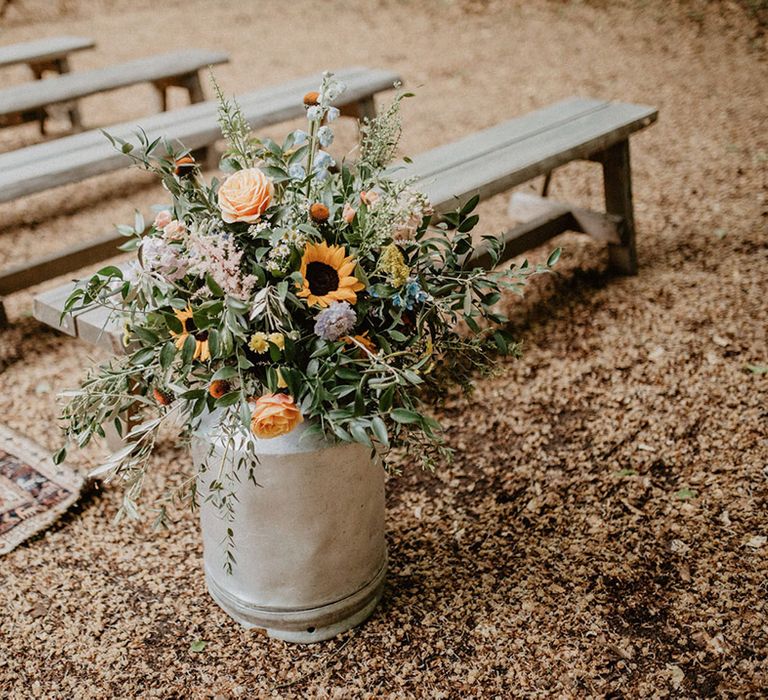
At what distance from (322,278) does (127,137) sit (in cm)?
217

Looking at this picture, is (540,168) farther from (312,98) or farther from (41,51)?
(41,51)

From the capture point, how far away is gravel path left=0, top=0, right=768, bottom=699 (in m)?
1.99

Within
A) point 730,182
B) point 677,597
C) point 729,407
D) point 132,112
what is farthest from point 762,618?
point 132,112

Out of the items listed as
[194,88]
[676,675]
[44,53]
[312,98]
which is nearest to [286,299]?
[312,98]

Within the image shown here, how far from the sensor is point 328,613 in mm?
2035

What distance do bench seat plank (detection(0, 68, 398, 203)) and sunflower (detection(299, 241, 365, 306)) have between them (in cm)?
132

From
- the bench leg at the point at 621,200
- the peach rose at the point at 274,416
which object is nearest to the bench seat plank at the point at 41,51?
the bench leg at the point at 621,200

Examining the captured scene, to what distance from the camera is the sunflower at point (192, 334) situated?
1.75 metres

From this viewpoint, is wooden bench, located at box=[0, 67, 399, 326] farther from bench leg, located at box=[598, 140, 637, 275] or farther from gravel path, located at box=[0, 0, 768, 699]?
bench leg, located at box=[598, 140, 637, 275]

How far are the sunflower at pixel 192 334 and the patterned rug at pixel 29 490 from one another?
1.02m

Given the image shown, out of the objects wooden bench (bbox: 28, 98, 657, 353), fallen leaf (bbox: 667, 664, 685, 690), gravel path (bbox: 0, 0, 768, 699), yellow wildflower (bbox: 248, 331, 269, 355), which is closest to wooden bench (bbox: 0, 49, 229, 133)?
gravel path (bbox: 0, 0, 768, 699)

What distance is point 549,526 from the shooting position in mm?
2400

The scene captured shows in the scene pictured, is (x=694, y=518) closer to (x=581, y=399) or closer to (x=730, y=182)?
(x=581, y=399)

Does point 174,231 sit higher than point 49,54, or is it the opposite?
point 49,54
